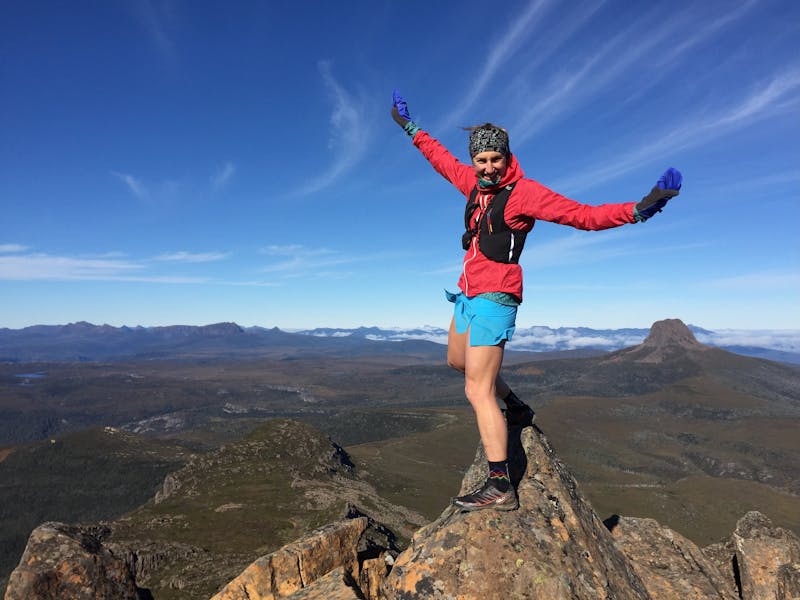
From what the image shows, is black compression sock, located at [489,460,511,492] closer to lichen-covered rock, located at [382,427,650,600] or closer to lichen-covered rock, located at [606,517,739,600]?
lichen-covered rock, located at [382,427,650,600]

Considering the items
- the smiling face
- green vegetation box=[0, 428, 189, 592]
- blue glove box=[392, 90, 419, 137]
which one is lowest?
green vegetation box=[0, 428, 189, 592]

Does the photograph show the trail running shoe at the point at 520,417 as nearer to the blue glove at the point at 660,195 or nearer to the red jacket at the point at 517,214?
the red jacket at the point at 517,214

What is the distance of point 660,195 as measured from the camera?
539cm

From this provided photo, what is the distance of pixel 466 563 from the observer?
6398 mm

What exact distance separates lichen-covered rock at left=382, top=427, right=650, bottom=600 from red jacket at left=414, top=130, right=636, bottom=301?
3560 mm

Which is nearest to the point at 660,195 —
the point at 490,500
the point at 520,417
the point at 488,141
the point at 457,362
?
the point at 488,141

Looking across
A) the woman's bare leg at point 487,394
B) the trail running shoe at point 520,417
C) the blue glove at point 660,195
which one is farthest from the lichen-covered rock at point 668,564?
the blue glove at point 660,195

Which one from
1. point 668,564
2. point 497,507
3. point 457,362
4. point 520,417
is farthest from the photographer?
point 520,417

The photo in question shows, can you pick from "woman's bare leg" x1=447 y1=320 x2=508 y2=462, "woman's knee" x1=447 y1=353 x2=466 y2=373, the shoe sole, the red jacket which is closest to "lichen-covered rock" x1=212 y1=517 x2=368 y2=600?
the shoe sole

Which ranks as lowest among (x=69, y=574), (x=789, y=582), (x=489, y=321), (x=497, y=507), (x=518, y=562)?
(x=69, y=574)

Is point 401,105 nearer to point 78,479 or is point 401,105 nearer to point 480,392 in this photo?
point 480,392

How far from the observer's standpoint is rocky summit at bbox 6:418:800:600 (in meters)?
6.33

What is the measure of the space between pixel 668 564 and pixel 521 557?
5563mm

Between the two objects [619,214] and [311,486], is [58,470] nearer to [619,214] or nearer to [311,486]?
[311,486]
